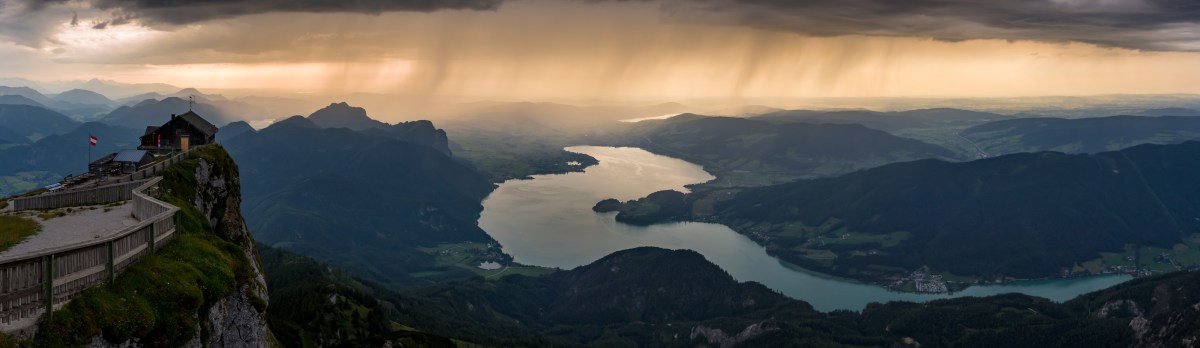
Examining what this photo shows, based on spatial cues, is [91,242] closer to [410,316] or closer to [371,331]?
[371,331]

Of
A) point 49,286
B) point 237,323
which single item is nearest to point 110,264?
point 49,286

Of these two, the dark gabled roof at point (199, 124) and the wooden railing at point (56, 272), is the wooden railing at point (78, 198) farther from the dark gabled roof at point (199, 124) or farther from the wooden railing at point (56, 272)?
the dark gabled roof at point (199, 124)

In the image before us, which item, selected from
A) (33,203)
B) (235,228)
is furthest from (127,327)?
(235,228)

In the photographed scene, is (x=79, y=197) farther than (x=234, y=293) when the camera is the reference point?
Yes

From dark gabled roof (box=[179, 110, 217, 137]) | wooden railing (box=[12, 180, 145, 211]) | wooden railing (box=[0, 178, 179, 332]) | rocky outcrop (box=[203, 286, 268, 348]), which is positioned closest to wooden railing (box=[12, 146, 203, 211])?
wooden railing (box=[12, 180, 145, 211])

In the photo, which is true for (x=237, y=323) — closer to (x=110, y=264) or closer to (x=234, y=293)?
(x=234, y=293)

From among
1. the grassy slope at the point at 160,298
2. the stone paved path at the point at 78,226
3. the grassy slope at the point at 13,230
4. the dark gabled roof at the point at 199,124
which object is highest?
the dark gabled roof at the point at 199,124

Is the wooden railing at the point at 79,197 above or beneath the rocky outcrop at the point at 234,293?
above

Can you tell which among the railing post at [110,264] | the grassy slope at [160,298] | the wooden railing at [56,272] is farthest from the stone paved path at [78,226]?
the railing post at [110,264]
